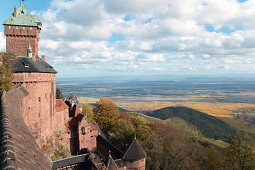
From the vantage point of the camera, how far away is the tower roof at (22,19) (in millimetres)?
25750

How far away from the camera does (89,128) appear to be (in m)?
33.4

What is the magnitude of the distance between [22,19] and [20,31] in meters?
1.89

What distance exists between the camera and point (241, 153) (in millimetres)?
25000

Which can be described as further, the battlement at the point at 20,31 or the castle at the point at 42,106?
the battlement at the point at 20,31

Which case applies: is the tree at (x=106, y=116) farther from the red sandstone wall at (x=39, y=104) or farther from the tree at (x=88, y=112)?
the red sandstone wall at (x=39, y=104)

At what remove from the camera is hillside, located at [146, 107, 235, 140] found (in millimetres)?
86812

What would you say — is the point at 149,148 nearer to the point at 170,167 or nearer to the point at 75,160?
the point at 170,167

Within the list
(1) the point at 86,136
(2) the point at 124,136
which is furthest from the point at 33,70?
(2) the point at 124,136

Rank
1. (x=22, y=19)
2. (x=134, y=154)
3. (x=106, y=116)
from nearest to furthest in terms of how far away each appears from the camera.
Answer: (x=134, y=154) → (x=22, y=19) → (x=106, y=116)

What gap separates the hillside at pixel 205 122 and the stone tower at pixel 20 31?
279ft

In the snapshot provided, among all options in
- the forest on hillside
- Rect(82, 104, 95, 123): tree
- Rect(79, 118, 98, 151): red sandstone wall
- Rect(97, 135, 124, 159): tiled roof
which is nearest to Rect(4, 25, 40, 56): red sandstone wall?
Rect(79, 118, 98, 151): red sandstone wall

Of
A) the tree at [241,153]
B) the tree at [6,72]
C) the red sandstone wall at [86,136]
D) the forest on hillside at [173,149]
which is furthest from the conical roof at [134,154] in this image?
the tree at [6,72]

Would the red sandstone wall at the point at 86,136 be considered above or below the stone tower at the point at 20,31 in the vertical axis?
below

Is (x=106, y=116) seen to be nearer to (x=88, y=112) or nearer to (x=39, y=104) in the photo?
(x=88, y=112)
